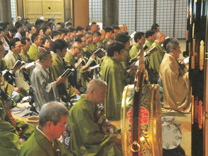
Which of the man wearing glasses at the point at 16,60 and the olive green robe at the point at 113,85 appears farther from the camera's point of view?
the man wearing glasses at the point at 16,60

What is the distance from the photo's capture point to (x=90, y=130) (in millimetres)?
3270

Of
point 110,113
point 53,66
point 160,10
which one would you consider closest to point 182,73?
point 110,113

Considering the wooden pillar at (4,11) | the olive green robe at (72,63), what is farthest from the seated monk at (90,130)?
the wooden pillar at (4,11)

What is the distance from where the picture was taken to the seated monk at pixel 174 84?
19.3 feet

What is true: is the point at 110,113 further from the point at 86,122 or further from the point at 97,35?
the point at 97,35

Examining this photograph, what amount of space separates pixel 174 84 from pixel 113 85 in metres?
1.17

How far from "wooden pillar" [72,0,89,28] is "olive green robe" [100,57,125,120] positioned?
21.4 ft

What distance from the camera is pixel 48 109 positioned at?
2441 millimetres

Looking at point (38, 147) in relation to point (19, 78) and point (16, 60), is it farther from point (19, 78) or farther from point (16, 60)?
point (16, 60)

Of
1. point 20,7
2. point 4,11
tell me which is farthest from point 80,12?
point 20,7

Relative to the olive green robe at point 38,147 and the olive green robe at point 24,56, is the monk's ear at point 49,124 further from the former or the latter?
the olive green robe at point 24,56

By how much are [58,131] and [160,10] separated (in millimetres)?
Result: 14944

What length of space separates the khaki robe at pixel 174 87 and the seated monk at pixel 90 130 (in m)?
2.69

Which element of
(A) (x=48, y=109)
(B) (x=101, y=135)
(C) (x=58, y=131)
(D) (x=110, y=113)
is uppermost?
(A) (x=48, y=109)
